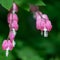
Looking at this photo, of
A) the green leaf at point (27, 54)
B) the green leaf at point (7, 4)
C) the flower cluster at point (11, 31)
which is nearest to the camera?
the green leaf at point (7, 4)

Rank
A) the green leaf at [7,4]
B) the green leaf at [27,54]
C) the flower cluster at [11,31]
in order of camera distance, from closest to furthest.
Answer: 1. the green leaf at [7,4]
2. the flower cluster at [11,31]
3. the green leaf at [27,54]

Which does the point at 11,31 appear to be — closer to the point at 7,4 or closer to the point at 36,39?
the point at 7,4

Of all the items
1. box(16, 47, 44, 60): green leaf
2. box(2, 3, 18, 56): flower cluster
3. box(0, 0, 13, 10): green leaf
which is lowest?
box(16, 47, 44, 60): green leaf

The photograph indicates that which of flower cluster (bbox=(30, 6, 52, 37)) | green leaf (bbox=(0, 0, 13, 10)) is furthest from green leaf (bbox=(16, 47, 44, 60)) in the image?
green leaf (bbox=(0, 0, 13, 10))

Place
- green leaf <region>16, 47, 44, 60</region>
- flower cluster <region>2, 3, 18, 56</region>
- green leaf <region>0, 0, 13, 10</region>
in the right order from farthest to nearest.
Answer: green leaf <region>16, 47, 44, 60</region>
flower cluster <region>2, 3, 18, 56</region>
green leaf <region>0, 0, 13, 10</region>

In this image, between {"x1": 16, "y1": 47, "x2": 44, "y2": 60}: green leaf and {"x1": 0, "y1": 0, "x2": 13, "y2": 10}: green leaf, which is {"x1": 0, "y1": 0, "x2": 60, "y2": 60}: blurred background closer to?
{"x1": 16, "y1": 47, "x2": 44, "y2": 60}: green leaf

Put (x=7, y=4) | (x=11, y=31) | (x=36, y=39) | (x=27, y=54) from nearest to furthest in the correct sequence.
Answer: (x=7, y=4) < (x=11, y=31) < (x=27, y=54) < (x=36, y=39)

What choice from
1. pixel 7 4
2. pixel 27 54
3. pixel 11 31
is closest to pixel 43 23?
pixel 11 31

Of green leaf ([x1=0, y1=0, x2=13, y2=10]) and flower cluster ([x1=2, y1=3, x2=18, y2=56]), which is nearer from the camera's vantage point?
green leaf ([x1=0, y1=0, x2=13, y2=10])

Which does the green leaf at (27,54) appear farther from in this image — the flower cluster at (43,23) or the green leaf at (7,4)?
the green leaf at (7,4)

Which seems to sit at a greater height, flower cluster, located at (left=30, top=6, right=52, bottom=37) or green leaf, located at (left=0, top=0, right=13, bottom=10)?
green leaf, located at (left=0, top=0, right=13, bottom=10)

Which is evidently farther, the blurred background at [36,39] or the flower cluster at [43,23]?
the blurred background at [36,39]

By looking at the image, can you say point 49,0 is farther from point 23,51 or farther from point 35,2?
point 35,2

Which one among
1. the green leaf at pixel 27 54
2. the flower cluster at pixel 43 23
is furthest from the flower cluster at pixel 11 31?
the green leaf at pixel 27 54
